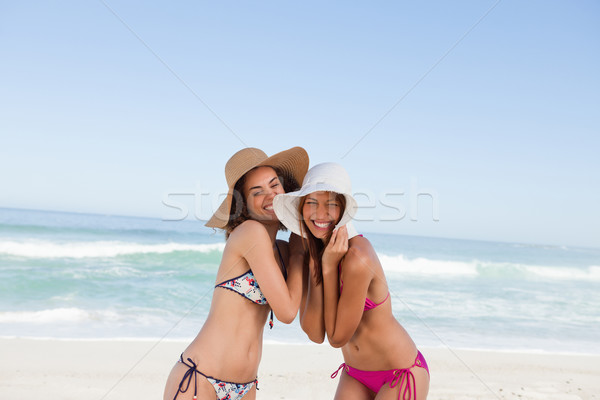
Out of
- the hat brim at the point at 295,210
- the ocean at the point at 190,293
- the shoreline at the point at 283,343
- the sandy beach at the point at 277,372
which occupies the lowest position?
the ocean at the point at 190,293

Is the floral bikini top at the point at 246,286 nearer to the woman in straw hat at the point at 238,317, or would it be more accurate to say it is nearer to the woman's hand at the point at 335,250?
the woman in straw hat at the point at 238,317

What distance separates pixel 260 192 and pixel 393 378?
5.41 ft

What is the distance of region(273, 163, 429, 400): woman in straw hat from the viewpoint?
294 centimetres

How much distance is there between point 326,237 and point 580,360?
765cm

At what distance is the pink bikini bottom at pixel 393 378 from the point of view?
10.2 ft

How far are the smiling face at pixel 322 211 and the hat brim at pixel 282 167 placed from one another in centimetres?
55

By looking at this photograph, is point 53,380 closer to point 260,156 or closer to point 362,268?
point 260,156

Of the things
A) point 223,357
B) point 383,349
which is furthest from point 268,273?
point 383,349

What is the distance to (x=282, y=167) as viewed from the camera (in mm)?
3811

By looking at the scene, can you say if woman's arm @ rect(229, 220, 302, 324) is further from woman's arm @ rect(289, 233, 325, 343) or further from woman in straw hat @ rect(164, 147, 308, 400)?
woman's arm @ rect(289, 233, 325, 343)

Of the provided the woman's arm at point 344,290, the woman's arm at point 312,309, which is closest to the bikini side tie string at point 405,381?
the woman's arm at point 344,290

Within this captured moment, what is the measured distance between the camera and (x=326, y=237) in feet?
10.5

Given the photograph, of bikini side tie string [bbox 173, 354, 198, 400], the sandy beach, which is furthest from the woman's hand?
the sandy beach

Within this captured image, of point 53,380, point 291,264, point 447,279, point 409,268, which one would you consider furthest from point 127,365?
point 409,268
